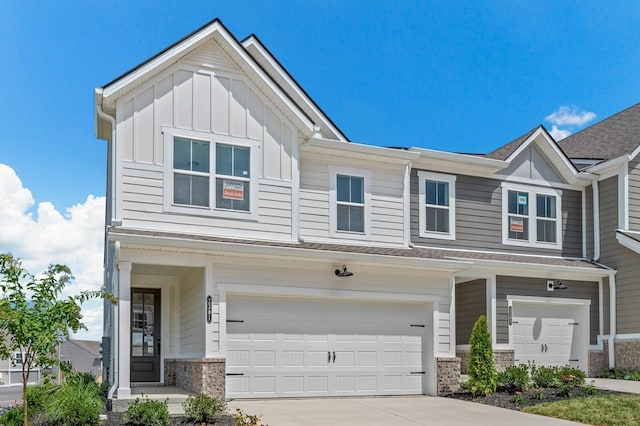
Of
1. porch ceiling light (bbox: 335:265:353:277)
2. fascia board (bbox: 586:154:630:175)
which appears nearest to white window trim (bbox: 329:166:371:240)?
porch ceiling light (bbox: 335:265:353:277)

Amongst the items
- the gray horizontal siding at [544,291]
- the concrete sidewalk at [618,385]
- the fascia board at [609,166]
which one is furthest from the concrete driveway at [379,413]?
the fascia board at [609,166]

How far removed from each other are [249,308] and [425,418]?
4.16 m

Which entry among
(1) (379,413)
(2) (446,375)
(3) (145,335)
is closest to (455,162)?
(2) (446,375)

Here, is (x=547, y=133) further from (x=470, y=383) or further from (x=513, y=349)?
(x=470, y=383)

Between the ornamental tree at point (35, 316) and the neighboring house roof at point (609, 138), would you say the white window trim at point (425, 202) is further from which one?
the ornamental tree at point (35, 316)

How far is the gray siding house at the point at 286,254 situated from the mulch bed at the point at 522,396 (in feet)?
3.16

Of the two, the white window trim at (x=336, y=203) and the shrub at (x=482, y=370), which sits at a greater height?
the white window trim at (x=336, y=203)

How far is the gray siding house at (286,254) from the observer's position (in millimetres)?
13234

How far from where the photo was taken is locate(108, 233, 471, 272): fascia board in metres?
12.3

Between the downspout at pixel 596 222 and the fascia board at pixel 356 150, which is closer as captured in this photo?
the fascia board at pixel 356 150

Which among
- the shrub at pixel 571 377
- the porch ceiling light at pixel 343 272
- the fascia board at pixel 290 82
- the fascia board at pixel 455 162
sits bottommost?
the shrub at pixel 571 377

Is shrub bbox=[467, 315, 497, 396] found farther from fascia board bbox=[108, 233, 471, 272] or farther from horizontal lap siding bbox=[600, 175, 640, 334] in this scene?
horizontal lap siding bbox=[600, 175, 640, 334]

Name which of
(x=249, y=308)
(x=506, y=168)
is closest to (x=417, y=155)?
(x=506, y=168)

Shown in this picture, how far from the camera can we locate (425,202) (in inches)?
685
